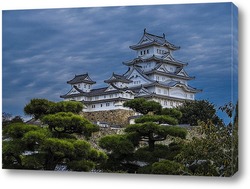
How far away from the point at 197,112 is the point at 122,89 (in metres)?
0.93

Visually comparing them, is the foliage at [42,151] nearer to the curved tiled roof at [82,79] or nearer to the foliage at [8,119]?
the foliage at [8,119]

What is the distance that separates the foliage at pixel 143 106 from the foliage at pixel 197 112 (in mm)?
266

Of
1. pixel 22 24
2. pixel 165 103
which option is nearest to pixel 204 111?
pixel 165 103

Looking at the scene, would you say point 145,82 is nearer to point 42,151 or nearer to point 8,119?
point 42,151

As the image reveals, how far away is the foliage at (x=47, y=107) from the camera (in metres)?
8.10

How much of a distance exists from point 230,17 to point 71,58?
192 cm

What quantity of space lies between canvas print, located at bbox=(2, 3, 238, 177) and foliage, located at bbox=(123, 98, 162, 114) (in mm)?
12

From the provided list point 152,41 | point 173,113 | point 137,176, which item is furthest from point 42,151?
point 152,41

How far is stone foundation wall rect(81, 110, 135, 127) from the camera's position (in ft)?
26.3

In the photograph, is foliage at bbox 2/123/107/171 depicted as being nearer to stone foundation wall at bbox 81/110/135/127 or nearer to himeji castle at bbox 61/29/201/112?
stone foundation wall at bbox 81/110/135/127

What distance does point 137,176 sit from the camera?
7.85m

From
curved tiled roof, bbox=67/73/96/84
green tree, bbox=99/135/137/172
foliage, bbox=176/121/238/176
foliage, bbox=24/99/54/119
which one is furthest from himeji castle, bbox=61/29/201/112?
foliage, bbox=176/121/238/176

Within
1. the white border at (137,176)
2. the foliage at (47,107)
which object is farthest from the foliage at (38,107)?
the white border at (137,176)

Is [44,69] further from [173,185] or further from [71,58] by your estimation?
[173,185]
